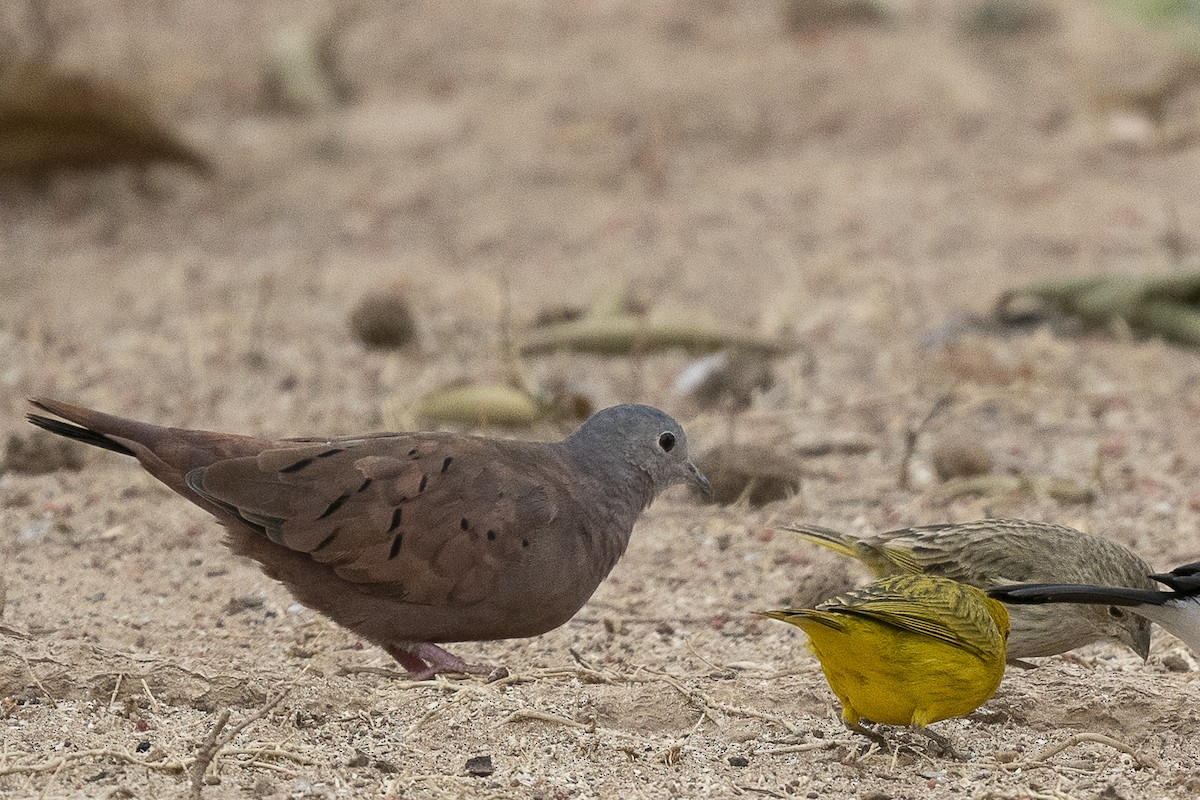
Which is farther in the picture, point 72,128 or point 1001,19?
point 1001,19

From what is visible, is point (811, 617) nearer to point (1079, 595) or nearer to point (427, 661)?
point (1079, 595)

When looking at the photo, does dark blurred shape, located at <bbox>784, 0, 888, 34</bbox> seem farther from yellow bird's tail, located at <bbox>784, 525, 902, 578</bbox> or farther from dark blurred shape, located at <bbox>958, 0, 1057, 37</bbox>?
yellow bird's tail, located at <bbox>784, 525, 902, 578</bbox>

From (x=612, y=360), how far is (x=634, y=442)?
3.00 m

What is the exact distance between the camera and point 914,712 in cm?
360

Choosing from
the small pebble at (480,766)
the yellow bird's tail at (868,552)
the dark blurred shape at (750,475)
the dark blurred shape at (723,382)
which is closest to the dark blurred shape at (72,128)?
the dark blurred shape at (723,382)

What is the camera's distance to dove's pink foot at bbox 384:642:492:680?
13.6 feet

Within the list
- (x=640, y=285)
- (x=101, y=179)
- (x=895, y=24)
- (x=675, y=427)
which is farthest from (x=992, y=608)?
(x=895, y=24)

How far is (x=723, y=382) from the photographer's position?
22.2 ft

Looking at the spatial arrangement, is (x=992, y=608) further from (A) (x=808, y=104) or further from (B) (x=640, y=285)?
(A) (x=808, y=104)

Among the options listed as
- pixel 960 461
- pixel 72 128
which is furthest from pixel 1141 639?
pixel 72 128

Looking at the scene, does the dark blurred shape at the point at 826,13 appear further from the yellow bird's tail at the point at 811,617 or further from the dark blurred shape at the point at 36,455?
the yellow bird's tail at the point at 811,617

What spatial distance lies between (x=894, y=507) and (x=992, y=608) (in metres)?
1.90

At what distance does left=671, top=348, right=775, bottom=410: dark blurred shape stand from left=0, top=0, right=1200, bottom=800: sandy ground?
10 centimetres

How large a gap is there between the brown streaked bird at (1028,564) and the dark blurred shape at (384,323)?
3.19 metres
